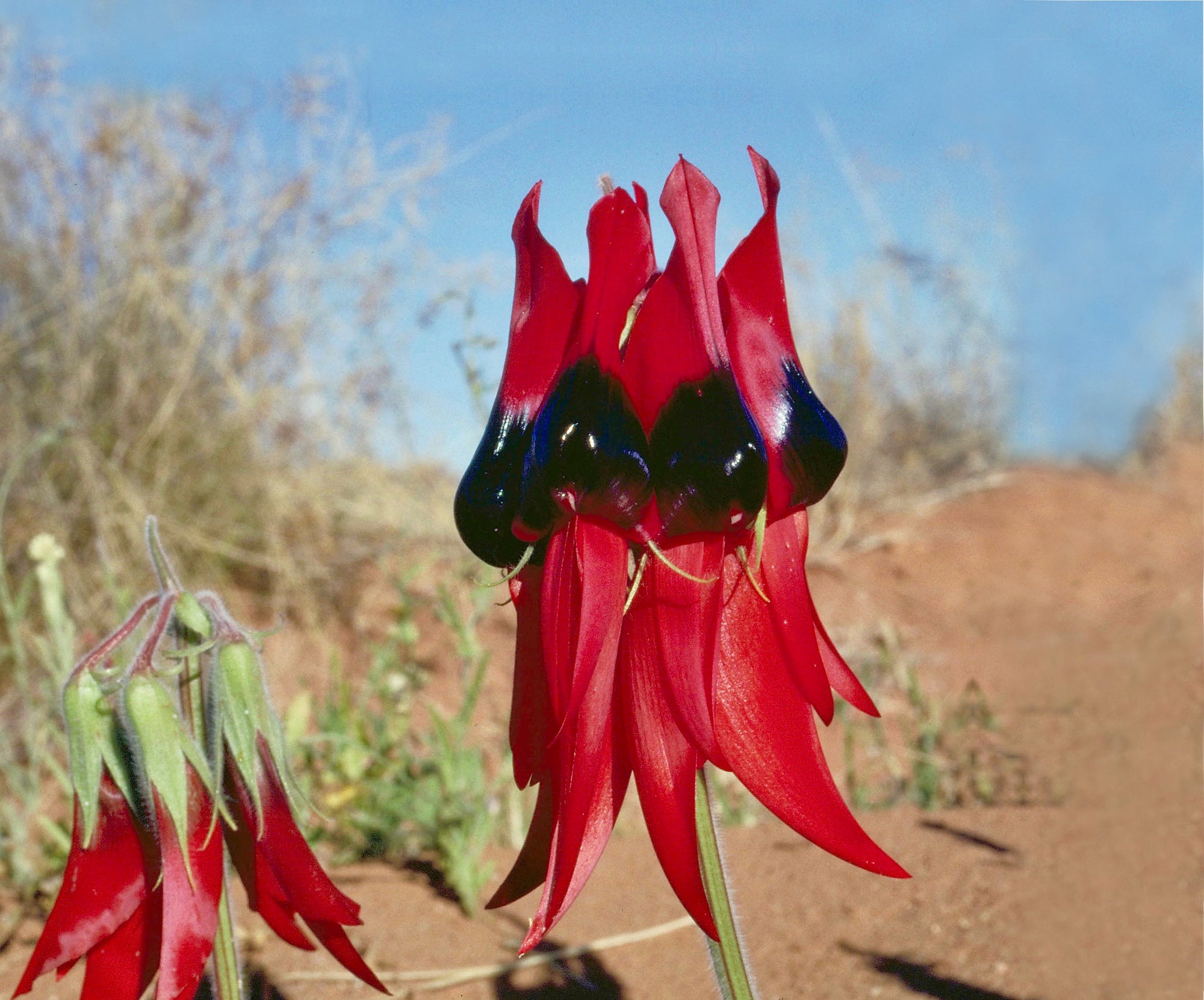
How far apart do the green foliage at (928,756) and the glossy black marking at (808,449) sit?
139 cm

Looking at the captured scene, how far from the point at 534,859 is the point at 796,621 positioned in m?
0.21

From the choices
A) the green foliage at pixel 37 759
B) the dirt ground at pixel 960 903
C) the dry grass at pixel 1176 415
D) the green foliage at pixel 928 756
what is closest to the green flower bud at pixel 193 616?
the green foliage at pixel 37 759

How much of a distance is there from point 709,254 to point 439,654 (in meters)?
2.93

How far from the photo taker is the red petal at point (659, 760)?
0.68 meters

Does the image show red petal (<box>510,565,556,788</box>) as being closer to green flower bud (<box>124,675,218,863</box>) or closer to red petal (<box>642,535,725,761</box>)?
red petal (<box>642,535,725,761</box>)

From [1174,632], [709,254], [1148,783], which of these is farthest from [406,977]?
[1174,632]

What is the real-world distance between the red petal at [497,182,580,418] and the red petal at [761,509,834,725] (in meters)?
0.16

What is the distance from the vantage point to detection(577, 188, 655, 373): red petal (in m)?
0.72

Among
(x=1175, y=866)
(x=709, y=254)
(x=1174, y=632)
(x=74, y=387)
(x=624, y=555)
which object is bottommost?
(x=1175, y=866)

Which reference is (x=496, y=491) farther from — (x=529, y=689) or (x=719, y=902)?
(x=719, y=902)

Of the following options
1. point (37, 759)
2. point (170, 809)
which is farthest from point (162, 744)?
point (37, 759)

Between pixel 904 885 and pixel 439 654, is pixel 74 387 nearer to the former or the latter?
pixel 439 654

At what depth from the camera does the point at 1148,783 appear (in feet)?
6.17

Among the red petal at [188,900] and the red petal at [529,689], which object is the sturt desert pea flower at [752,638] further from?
the red petal at [188,900]
